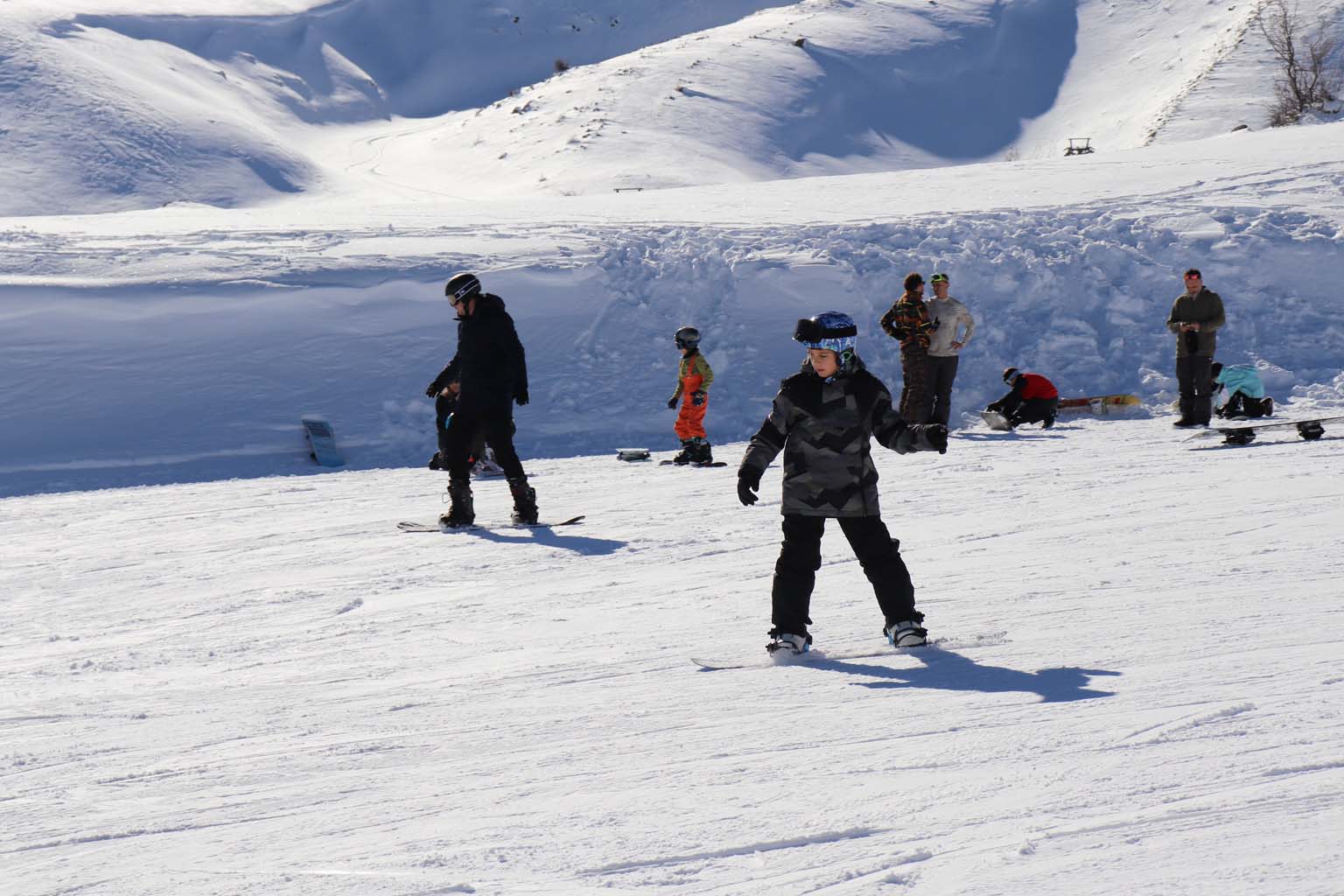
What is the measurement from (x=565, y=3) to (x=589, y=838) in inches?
3271

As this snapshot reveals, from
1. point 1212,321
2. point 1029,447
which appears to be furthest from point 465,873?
point 1212,321

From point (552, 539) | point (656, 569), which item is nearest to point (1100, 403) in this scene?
point (552, 539)

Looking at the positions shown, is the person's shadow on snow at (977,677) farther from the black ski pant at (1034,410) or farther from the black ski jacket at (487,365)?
the black ski pant at (1034,410)

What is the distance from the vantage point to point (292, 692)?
561cm

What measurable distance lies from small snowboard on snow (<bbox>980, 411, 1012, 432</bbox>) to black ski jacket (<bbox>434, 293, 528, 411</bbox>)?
6664mm

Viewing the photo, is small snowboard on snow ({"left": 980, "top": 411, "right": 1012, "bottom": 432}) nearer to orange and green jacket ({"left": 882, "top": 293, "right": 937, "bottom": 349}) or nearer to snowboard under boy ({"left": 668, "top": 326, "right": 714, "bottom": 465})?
orange and green jacket ({"left": 882, "top": 293, "right": 937, "bottom": 349})

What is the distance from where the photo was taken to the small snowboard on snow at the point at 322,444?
45.8 feet

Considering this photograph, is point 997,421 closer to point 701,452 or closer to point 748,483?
point 701,452

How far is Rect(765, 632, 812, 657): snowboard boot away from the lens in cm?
571

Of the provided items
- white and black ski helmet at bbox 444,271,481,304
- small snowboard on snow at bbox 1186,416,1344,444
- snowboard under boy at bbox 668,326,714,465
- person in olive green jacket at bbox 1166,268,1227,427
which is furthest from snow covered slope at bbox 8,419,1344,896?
person in olive green jacket at bbox 1166,268,1227,427

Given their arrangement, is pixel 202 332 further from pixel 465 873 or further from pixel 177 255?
pixel 465 873

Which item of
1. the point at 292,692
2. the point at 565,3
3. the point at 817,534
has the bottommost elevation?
the point at 292,692

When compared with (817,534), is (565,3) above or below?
above

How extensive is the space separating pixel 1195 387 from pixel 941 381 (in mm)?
2514
